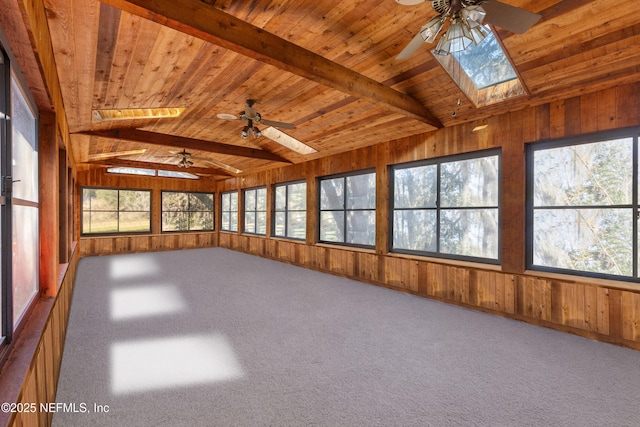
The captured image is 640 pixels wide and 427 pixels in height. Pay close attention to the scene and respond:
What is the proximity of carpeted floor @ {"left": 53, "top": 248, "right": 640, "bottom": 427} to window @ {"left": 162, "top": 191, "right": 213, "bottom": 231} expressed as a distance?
6372mm

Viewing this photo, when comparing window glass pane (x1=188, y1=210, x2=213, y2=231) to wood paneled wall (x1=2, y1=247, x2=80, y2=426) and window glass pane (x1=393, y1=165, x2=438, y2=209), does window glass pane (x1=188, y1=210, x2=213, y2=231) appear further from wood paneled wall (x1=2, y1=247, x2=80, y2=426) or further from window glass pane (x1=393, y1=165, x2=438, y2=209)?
wood paneled wall (x1=2, y1=247, x2=80, y2=426)

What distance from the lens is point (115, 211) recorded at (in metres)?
9.38

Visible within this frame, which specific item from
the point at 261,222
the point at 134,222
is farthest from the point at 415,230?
the point at 134,222

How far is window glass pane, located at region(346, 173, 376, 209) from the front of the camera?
580 centimetres

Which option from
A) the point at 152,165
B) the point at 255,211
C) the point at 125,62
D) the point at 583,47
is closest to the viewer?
the point at 583,47

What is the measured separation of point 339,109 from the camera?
4.56m

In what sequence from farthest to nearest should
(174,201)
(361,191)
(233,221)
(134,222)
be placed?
(233,221)
(174,201)
(134,222)
(361,191)

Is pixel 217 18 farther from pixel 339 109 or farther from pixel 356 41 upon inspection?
pixel 339 109

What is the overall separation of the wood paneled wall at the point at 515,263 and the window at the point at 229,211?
5.88 meters

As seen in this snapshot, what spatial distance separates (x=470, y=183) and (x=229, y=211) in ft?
27.8

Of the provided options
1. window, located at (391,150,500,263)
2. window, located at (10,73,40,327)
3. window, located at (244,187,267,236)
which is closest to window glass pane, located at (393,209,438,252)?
window, located at (391,150,500,263)

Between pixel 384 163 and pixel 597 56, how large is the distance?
3029 millimetres

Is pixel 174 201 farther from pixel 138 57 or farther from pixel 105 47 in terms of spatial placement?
pixel 105 47

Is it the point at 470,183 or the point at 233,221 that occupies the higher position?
the point at 470,183
